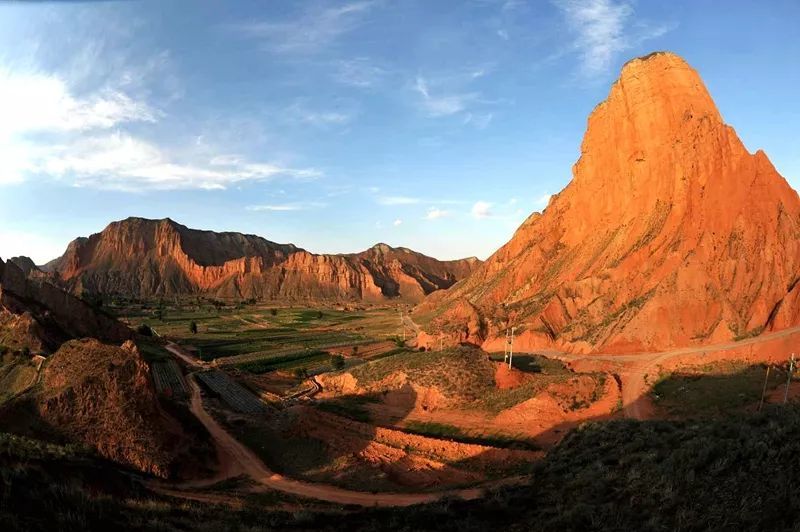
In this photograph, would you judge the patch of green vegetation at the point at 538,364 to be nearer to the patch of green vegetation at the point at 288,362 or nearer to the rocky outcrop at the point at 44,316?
the patch of green vegetation at the point at 288,362

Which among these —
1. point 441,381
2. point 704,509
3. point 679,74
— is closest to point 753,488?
point 704,509

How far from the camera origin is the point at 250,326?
111 meters

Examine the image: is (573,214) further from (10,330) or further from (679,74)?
(10,330)

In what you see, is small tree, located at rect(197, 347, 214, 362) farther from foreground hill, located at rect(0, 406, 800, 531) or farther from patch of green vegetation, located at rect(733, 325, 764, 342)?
patch of green vegetation, located at rect(733, 325, 764, 342)

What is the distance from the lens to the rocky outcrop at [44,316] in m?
38.7

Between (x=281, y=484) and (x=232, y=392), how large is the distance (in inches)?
957

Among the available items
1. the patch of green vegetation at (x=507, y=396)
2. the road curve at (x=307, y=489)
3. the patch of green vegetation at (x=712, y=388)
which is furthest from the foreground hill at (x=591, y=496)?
the patch of green vegetation at (x=507, y=396)

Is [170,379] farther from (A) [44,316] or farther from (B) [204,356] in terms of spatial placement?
(B) [204,356]

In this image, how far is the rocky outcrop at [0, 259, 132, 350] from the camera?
38.7 meters

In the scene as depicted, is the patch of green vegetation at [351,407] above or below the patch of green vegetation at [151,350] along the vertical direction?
below

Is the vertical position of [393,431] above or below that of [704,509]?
below

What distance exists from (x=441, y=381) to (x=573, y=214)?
148ft

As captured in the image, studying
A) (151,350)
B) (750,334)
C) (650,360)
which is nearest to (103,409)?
(650,360)

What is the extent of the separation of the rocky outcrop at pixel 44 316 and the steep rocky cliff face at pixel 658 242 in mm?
41998
